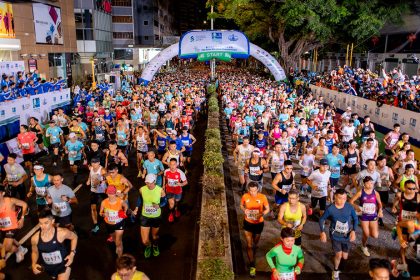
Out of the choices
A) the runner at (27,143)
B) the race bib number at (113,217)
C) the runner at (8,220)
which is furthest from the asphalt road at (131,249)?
the runner at (27,143)

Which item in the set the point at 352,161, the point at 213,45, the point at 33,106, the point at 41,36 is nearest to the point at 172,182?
the point at 352,161

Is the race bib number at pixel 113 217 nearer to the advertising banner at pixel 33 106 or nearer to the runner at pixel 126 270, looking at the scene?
the runner at pixel 126 270

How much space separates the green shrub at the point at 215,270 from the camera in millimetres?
A: 5430

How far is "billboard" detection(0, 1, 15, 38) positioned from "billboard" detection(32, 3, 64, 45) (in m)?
3.79

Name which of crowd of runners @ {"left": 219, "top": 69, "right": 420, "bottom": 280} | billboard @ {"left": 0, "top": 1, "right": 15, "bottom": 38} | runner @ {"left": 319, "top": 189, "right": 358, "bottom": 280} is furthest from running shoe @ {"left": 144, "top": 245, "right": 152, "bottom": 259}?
billboard @ {"left": 0, "top": 1, "right": 15, "bottom": 38}

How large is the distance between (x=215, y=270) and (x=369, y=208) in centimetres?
306

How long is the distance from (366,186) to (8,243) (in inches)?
242

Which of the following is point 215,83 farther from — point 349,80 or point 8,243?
point 8,243

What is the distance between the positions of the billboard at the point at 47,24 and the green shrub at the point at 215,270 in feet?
98.1

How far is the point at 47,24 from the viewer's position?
32375 millimetres

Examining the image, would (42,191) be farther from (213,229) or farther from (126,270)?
(126,270)

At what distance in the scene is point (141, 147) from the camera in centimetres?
1177

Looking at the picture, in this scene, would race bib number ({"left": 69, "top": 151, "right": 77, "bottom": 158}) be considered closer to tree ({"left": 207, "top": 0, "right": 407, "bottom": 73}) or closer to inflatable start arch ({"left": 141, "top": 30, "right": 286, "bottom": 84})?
inflatable start arch ({"left": 141, "top": 30, "right": 286, "bottom": 84})

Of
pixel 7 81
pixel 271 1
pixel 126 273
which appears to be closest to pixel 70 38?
pixel 271 1
